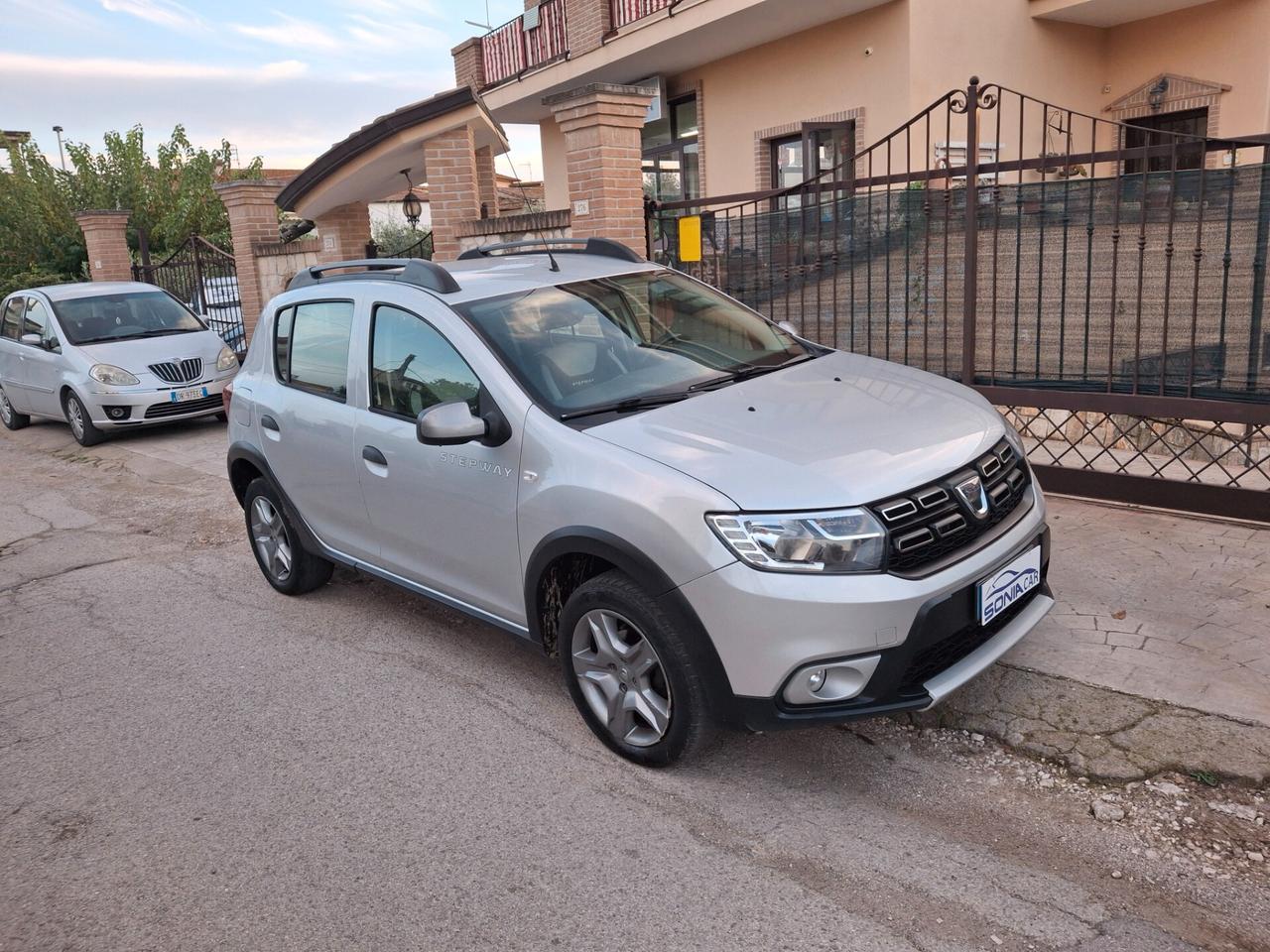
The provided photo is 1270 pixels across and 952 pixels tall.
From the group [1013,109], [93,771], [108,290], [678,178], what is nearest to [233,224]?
[108,290]

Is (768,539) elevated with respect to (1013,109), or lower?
lower

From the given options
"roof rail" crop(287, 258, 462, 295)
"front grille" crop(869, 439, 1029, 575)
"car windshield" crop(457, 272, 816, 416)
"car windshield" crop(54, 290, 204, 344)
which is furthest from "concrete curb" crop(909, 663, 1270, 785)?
"car windshield" crop(54, 290, 204, 344)

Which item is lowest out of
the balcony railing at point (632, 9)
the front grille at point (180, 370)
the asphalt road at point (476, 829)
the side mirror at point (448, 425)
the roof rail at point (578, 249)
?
the asphalt road at point (476, 829)

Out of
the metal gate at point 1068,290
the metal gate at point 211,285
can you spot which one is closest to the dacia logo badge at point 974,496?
the metal gate at point 1068,290

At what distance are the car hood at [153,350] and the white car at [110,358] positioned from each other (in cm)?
1

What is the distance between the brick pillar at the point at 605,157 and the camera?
7.77 metres

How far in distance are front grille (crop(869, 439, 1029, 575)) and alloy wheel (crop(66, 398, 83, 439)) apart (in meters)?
10.2

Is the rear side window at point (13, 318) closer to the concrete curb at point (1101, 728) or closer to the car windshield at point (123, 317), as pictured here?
the car windshield at point (123, 317)

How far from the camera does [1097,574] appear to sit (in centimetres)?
485

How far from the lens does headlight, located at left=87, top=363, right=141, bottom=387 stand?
10.6 m

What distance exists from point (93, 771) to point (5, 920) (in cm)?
88

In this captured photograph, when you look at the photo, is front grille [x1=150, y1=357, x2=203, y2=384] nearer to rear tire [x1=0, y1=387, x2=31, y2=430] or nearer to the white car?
the white car

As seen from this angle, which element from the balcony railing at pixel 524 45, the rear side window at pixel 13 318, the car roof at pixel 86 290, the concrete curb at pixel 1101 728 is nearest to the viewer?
the concrete curb at pixel 1101 728

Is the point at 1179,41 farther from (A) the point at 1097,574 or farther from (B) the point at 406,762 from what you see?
(B) the point at 406,762
